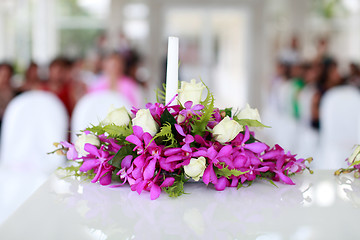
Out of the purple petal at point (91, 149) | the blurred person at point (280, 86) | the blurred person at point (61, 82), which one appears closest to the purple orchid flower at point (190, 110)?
the purple petal at point (91, 149)

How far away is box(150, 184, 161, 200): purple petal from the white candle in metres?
0.24

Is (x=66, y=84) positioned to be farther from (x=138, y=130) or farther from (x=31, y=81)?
(x=138, y=130)

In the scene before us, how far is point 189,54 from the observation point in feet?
36.4

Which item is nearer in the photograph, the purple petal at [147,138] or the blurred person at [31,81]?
the purple petal at [147,138]

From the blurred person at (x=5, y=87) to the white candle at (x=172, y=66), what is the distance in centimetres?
304

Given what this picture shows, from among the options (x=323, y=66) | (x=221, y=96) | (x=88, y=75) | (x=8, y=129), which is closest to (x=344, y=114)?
(x=323, y=66)

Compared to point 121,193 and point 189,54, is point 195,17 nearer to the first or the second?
point 189,54

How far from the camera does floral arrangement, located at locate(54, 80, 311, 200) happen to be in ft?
3.34

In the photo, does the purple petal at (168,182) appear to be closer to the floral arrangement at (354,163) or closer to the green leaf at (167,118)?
the green leaf at (167,118)

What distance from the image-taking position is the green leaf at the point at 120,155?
41.7 inches

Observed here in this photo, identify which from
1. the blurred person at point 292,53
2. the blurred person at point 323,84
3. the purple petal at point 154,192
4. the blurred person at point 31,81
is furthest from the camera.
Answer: the blurred person at point 292,53

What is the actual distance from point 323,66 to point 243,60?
593 centimetres

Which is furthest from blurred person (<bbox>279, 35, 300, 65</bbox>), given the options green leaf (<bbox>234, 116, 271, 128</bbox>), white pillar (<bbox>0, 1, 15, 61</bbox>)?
green leaf (<bbox>234, 116, 271, 128</bbox>)

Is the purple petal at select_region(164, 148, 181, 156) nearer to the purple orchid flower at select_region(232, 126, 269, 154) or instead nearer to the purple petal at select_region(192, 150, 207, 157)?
the purple petal at select_region(192, 150, 207, 157)
